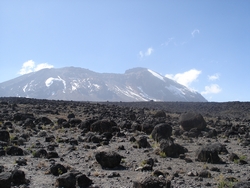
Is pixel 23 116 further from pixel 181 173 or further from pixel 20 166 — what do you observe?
pixel 181 173

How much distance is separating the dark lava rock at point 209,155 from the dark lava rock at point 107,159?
10.1 feet

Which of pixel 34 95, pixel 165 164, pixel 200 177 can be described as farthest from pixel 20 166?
pixel 34 95

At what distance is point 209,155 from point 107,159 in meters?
3.68

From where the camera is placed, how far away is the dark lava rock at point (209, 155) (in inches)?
378

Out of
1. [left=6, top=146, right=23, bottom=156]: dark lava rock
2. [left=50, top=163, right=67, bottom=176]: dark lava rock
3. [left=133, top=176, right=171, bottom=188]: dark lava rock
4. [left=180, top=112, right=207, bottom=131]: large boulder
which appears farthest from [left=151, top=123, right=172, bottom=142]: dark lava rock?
[left=133, top=176, right=171, bottom=188]: dark lava rock

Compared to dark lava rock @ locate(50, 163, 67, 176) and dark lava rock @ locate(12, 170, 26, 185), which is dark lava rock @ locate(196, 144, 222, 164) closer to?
dark lava rock @ locate(50, 163, 67, 176)

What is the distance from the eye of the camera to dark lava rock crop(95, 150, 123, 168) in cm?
884

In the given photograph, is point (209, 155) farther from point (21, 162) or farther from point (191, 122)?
point (191, 122)

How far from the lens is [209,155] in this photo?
9.73 meters

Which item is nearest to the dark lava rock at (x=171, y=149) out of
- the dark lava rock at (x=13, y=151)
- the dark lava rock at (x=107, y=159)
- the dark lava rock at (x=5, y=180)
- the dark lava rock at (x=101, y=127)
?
the dark lava rock at (x=107, y=159)

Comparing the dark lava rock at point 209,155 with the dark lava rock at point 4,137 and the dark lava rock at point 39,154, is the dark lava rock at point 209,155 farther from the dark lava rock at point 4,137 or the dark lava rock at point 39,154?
the dark lava rock at point 4,137

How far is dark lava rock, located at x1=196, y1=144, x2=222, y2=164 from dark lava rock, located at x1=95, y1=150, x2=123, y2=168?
3.08 m

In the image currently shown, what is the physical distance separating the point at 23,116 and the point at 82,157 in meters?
12.8

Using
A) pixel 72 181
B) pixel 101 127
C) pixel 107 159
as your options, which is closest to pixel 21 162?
pixel 107 159
